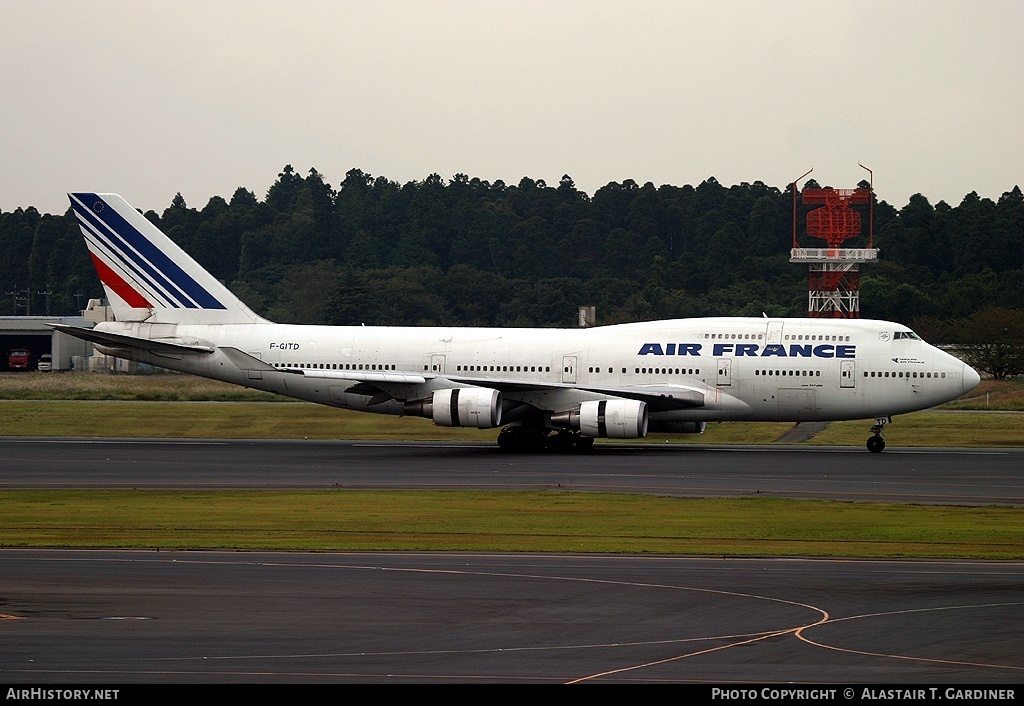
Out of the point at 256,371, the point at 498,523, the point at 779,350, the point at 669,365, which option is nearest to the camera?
the point at 498,523

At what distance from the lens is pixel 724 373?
47344 millimetres

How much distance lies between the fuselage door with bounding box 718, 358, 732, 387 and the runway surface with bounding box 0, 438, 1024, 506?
256cm

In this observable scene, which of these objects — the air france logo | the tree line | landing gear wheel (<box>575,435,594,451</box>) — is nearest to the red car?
the tree line

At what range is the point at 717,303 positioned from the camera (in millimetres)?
122125

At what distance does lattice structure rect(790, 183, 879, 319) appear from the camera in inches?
3696

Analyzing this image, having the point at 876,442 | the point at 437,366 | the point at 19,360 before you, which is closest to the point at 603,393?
the point at 437,366

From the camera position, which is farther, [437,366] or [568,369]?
[437,366]

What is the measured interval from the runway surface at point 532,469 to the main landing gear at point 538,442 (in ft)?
2.44

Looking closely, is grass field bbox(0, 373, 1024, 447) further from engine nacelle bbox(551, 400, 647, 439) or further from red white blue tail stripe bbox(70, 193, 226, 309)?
engine nacelle bbox(551, 400, 647, 439)

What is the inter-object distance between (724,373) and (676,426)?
2772 millimetres

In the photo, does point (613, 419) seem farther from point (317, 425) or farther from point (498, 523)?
point (498, 523)
